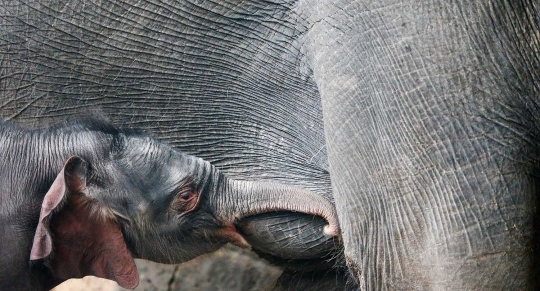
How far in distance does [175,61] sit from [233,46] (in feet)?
0.57

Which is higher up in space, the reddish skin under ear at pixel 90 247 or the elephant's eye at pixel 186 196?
the elephant's eye at pixel 186 196

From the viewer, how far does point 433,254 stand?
201 cm

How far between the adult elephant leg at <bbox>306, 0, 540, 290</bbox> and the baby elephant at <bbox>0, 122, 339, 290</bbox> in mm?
365

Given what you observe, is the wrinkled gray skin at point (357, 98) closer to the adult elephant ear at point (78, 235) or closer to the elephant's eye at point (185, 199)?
the elephant's eye at point (185, 199)

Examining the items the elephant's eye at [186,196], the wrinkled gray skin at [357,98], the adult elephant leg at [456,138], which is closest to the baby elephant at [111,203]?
the elephant's eye at [186,196]

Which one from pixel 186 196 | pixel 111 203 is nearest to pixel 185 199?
pixel 186 196

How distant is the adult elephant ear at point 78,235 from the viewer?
7.51 ft

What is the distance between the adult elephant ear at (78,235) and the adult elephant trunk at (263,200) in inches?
12.0

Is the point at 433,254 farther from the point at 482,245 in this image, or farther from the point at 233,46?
the point at 233,46

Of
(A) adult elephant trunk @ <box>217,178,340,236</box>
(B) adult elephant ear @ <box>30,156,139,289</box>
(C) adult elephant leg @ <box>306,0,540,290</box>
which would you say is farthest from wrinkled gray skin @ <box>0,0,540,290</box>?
(B) adult elephant ear @ <box>30,156,139,289</box>

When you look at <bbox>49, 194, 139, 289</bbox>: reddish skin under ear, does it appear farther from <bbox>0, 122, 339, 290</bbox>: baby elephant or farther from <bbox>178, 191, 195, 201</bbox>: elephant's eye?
<bbox>178, 191, 195, 201</bbox>: elephant's eye

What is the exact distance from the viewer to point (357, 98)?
6.91ft

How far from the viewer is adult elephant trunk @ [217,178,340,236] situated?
95.0 inches

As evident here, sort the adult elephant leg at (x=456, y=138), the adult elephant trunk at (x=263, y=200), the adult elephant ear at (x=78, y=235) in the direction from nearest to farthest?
the adult elephant leg at (x=456, y=138)
the adult elephant ear at (x=78, y=235)
the adult elephant trunk at (x=263, y=200)
